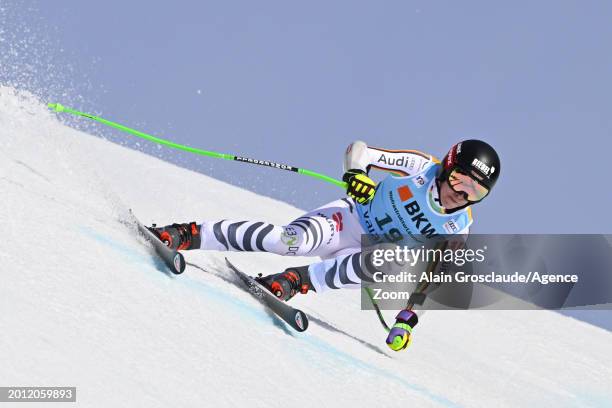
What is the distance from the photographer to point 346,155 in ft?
19.0

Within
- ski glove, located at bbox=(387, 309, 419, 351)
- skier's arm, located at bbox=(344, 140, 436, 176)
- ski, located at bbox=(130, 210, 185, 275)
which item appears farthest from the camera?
skier's arm, located at bbox=(344, 140, 436, 176)

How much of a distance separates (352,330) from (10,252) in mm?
3221

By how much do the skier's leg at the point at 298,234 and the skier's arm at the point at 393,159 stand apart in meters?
0.38

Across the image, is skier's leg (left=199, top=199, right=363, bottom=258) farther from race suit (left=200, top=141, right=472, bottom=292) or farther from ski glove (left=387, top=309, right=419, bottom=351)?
ski glove (left=387, top=309, right=419, bottom=351)

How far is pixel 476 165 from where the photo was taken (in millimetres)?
5352

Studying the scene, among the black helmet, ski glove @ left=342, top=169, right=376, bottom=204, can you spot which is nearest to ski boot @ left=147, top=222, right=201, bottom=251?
ski glove @ left=342, top=169, right=376, bottom=204

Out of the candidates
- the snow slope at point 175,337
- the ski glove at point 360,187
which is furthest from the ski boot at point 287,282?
the ski glove at point 360,187

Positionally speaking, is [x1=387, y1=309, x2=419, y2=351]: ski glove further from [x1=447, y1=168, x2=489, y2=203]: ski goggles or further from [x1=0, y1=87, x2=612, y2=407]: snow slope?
[x1=447, y1=168, x2=489, y2=203]: ski goggles

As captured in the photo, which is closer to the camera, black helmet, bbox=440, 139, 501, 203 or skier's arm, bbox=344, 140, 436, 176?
black helmet, bbox=440, 139, 501, 203

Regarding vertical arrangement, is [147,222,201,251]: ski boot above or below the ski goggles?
below

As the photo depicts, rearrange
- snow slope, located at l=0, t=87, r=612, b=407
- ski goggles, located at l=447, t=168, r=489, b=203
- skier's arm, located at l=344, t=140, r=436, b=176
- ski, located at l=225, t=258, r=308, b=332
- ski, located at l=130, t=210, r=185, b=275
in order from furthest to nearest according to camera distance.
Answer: skier's arm, located at l=344, t=140, r=436, b=176, ski goggles, located at l=447, t=168, r=489, b=203, ski, located at l=225, t=258, r=308, b=332, ski, located at l=130, t=210, r=185, b=275, snow slope, located at l=0, t=87, r=612, b=407

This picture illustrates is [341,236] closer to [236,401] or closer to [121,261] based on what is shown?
[121,261]

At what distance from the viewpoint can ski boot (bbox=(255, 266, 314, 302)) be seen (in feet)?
17.6

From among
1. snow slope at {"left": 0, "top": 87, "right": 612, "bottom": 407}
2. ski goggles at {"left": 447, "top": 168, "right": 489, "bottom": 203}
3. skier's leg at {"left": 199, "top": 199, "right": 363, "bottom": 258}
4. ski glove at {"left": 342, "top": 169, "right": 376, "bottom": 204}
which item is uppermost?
ski goggles at {"left": 447, "top": 168, "right": 489, "bottom": 203}
